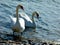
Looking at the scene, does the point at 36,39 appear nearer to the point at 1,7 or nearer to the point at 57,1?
the point at 1,7

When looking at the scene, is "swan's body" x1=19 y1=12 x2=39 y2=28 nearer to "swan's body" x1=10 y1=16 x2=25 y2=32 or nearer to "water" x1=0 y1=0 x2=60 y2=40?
"water" x1=0 y1=0 x2=60 y2=40

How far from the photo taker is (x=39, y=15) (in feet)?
47.7

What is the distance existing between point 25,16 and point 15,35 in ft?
7.97

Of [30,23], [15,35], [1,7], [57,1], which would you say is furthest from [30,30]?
[57,1]

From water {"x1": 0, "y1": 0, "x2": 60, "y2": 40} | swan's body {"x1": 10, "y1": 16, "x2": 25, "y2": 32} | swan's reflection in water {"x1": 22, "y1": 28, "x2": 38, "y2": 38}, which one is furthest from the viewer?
water {"x1": 0, "y1": 0, "x2": 60, "y2": 40}

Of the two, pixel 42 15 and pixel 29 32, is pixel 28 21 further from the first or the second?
pixel 42 15

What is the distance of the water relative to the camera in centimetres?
1217

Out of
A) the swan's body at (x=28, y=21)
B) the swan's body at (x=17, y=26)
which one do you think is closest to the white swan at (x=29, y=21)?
the swan's body at (x=28, y=21)

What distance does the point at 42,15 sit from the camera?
14492mm

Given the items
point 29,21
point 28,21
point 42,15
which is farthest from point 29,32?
point 42,15

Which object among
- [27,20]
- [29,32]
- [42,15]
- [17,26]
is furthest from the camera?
[42,15]

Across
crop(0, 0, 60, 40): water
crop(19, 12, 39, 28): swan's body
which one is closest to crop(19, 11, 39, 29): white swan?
crop(19, 12, 39, 28): swan's body

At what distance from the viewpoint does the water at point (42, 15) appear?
12172 mm

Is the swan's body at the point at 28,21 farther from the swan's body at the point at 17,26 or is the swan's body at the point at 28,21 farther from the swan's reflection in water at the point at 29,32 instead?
the swan's body at the point at 17,26
